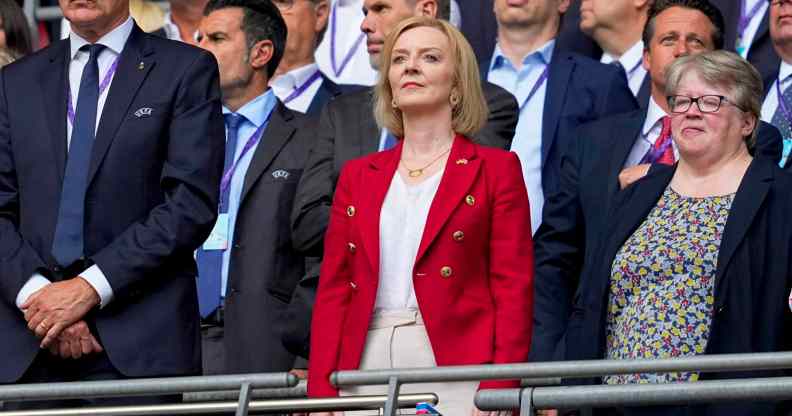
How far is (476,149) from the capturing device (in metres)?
6.35

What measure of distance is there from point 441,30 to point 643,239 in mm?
1073

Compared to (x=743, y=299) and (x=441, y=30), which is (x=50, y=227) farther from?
(x=743, y=299)

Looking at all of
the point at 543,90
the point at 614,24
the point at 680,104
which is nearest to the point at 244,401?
the point at 680,104

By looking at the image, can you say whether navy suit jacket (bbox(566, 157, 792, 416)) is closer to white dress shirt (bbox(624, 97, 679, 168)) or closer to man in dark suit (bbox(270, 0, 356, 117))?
white dress shirt (bbox(624, 97, 679, 168))

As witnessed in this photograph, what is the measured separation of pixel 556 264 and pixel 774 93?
1528 mm

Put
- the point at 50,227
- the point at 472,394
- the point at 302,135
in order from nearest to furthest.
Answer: the point at 472,394 → the point at 50,227 → the point at 302,135

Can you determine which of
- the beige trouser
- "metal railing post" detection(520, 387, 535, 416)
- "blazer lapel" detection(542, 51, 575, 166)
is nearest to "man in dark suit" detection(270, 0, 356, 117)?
"blazer lapel" detection(542, 51, 575, 166)

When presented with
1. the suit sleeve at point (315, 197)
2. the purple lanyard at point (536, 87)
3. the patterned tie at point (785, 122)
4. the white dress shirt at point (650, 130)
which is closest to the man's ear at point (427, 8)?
the purple lanyard at point (536, 87)

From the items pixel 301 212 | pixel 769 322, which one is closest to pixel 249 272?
pixel 301 212

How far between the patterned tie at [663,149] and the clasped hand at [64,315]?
2.59 m

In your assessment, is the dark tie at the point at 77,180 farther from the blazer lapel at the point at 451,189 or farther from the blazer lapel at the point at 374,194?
the blazer lapel at the point at 451,189

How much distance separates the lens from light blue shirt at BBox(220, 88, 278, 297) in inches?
315

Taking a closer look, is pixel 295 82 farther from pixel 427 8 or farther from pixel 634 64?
pixel 634 64

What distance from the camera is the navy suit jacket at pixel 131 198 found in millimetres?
6332
